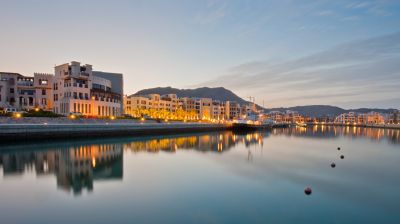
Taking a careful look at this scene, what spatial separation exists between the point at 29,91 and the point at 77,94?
16.6 meters

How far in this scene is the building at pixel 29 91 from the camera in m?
61.2

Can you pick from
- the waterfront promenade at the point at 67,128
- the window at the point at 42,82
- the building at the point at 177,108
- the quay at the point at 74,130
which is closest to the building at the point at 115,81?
the building at the point at 177,108

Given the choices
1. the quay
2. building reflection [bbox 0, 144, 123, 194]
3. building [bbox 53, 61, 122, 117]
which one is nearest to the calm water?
building reflection [bbox 0, 144, 123, 194]

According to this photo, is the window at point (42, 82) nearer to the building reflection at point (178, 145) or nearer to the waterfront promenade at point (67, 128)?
the waterfront promenade at point (67, 128)

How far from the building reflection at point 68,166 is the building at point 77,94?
28.9m

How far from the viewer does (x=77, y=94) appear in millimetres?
57531

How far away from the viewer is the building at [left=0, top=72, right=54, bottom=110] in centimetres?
6122

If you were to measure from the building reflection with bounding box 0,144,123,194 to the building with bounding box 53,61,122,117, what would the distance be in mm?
28949

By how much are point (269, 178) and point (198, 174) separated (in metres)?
5.96

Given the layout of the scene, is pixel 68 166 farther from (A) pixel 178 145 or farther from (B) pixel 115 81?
(B) pixel 115 81

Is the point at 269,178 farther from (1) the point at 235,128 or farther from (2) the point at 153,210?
(1) the point at 235,128

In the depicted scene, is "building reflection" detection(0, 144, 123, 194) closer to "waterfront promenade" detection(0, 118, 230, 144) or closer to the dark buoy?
"waterfront promenade" detection(0, 118, 230, 144)

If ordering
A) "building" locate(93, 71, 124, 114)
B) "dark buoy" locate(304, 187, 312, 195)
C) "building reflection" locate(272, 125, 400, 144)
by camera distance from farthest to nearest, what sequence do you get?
"building" locate(93, 71, 124, 114)
"building reflection" locate(272, 125, 400, 144)
"dark buoy" locate(304, 187, 312, 195)

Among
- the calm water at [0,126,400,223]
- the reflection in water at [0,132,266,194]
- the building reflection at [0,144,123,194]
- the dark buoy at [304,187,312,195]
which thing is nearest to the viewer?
the calm water at [0,126,400,223]
